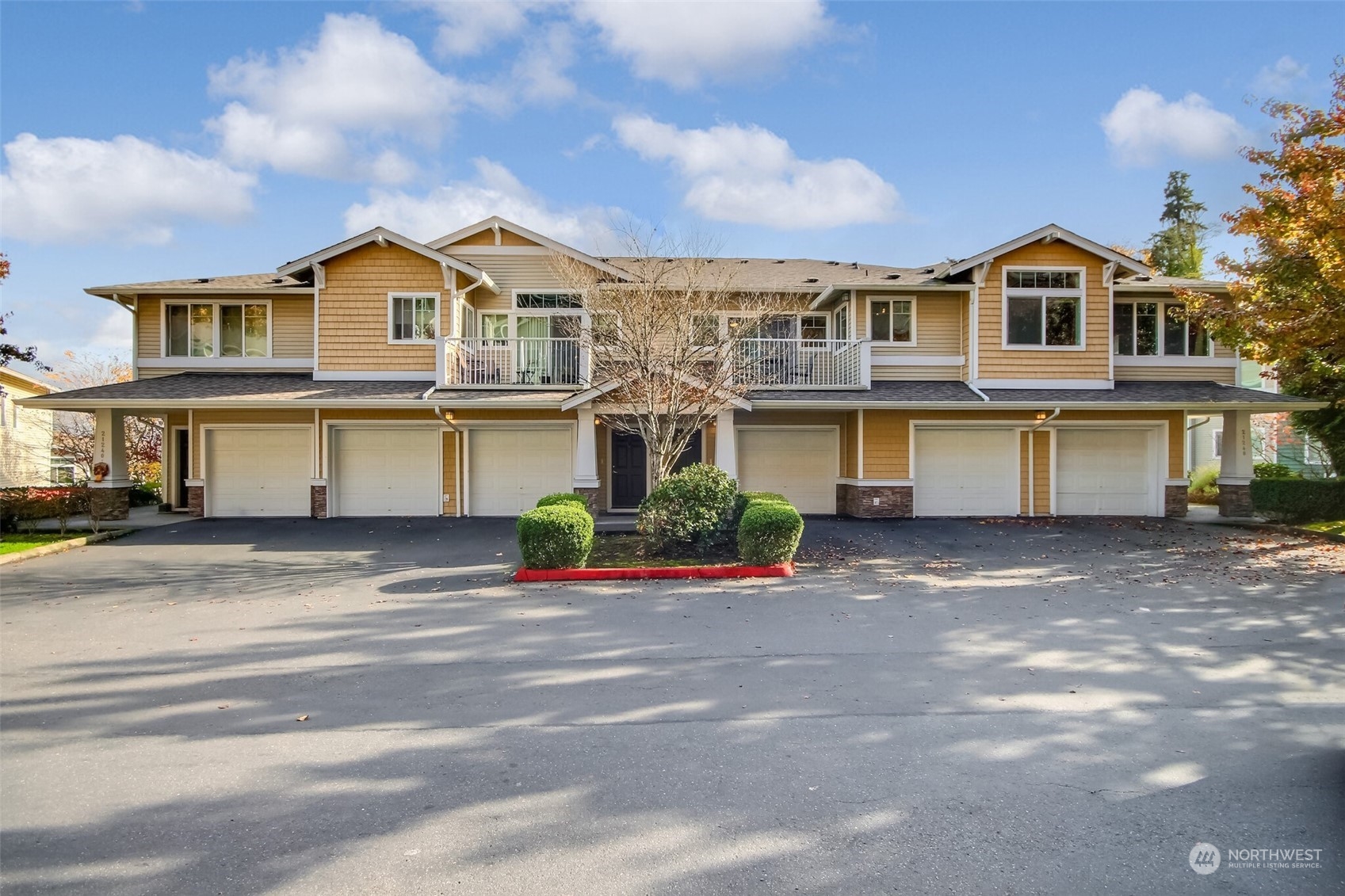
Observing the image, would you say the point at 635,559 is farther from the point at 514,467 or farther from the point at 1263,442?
the point at 1263,442

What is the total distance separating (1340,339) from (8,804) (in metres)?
17.6

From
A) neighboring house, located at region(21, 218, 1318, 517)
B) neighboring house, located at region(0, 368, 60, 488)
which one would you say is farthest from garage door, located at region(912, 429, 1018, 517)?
neighboring house, located at region(0, 368, 60, 488)

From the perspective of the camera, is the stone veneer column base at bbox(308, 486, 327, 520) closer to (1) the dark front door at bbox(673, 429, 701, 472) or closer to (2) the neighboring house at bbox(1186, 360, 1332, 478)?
(1) the dark front door at bbox(673, 429, 701, 472)

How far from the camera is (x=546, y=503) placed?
13.4 m

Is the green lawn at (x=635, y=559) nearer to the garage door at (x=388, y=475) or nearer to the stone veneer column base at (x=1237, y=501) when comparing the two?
the garage door at (x=388, y=475)

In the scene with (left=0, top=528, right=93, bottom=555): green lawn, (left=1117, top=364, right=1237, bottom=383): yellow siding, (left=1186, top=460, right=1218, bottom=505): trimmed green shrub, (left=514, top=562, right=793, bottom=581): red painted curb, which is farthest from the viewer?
(left=1186, top=460, right=1218, bottom=505): trimmed green shrub

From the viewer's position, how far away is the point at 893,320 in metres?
19.6

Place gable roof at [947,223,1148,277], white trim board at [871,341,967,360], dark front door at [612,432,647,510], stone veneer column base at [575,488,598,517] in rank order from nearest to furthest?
stone veneer column base at [575,488,598,517], gable roof at [947,223,1148,277], white trim board at [871,341,967,360], dark front door at [612,432,647,510]

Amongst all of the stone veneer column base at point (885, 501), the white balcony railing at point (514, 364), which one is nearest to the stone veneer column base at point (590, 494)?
the white balcony railing at point (514, 364)

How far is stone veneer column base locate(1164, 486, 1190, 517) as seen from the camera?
749 inches

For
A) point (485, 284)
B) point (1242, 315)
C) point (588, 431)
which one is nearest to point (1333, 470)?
point (1242, 315)

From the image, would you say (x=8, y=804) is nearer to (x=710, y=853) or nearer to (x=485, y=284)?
(x=710, y=853)

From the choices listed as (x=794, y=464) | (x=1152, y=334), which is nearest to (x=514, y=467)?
(x=794, y=464)

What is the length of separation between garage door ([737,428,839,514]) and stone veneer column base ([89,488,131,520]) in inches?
579
